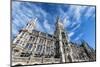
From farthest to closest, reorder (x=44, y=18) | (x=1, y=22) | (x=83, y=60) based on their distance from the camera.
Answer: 1. (x=83, y=60)
2. (x=44, y=18)
3. (x=1, y=22)

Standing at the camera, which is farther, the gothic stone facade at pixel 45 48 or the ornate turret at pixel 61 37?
the ornate turret at pixel 61 37

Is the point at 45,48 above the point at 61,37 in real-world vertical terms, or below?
below

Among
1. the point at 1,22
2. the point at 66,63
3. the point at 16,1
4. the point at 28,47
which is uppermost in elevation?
the point at 16,1

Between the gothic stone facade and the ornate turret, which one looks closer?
the gothic stone facade

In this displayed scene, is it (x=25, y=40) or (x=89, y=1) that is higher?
(x=89, y=1)

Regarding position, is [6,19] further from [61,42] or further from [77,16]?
[77,16]

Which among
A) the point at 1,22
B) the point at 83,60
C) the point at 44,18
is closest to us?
the point at 1,22

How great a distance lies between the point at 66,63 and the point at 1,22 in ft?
3.25

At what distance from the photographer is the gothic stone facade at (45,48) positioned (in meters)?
2.63

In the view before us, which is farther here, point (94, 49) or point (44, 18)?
point (94, 49)

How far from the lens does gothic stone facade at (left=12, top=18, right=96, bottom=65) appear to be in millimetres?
2631

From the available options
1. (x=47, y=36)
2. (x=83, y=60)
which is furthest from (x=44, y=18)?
(x=83, y=60)

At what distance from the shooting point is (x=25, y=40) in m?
2.66

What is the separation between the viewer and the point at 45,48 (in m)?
2.76
